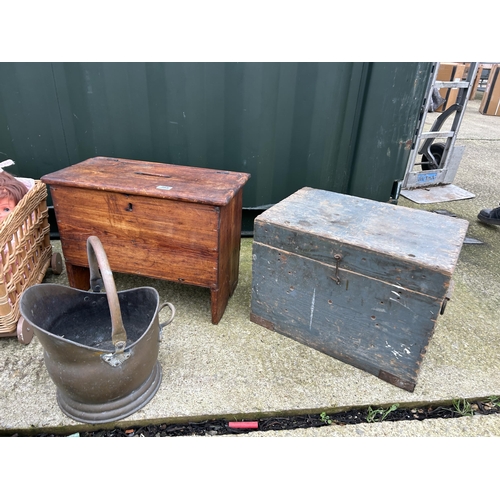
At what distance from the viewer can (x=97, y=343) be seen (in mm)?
1813

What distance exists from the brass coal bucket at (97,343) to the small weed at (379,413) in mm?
923

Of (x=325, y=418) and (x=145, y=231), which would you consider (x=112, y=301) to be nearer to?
(x=145, y=231)

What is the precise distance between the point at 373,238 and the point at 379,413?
749 mm

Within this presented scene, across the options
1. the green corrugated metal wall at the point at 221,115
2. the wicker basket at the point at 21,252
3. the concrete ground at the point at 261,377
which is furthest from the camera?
the green corrugated metal wall at the point at 221,115

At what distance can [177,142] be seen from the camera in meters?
2.74

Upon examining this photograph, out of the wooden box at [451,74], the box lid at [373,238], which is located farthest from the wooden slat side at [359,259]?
the wooden box at [451,74]

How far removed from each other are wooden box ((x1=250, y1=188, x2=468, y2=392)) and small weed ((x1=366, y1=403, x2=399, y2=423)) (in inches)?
4.9

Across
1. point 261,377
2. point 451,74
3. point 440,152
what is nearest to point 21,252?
point 261,377

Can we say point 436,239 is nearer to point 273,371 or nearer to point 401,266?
point 401,266

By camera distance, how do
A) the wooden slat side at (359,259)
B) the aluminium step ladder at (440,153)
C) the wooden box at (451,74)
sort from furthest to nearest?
the wooden box at (451,74) → the aluminium step ladder at (440,153) → the wooden slat side at (359,259)

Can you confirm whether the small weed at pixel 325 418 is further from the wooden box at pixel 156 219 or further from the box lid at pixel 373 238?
the wooden box at pixel 156 219

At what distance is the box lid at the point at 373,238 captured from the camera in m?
1.48

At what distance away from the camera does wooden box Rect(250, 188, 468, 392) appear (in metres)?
1.52

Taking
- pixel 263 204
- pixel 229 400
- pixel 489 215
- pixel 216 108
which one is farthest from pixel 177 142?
pixel 489 215
